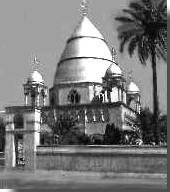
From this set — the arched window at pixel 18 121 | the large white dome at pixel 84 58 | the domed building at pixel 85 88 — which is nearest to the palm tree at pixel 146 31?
the arched window at pixel 18 121

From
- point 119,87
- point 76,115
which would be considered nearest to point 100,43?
point 119,87

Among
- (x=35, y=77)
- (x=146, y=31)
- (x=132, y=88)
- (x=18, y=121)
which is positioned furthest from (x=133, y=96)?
(x=18, y=121)

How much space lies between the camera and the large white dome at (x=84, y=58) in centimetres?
3849

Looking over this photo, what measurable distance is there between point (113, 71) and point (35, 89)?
275 inches

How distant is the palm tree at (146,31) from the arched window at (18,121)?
20.6 feet

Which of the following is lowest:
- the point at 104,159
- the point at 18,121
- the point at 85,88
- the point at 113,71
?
the point at 104,159

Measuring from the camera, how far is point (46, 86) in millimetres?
40969

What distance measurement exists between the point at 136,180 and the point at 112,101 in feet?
65.5

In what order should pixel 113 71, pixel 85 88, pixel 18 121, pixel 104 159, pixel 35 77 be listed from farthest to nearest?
pixel 35 77, pixel 85 88, pixel 113 71, pixel 18 121, pixel 104 159

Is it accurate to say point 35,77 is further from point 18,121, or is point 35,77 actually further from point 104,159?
point 104,159

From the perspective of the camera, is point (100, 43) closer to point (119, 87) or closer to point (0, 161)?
point (119, 87)

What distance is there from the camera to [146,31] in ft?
74.0

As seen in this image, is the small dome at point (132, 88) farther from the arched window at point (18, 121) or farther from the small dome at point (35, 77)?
the arched window at point (18, 121)

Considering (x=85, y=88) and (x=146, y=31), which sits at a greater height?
(x=146, y=31)
